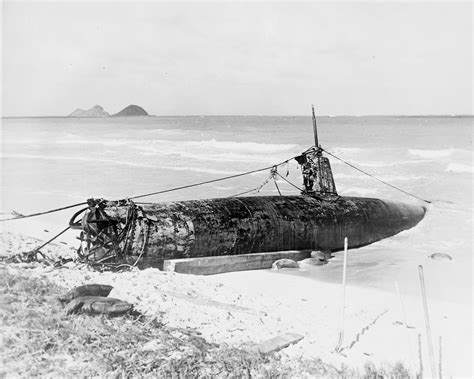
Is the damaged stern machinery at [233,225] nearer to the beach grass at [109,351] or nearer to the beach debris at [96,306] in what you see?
the beach debris at [96,306]

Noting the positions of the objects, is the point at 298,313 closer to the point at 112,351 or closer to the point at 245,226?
the point at 112,351

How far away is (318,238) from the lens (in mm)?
10086

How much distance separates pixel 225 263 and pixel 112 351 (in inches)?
149

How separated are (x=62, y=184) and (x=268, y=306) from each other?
14.9m

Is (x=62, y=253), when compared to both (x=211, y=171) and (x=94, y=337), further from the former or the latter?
(x=211, y=171)

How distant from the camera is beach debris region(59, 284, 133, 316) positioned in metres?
5.36

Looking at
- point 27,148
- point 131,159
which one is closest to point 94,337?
point 131,159

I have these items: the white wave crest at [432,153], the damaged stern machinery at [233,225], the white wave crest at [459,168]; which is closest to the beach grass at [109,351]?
the damaged stern machinery at [233,225]

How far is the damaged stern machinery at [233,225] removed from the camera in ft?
25.0

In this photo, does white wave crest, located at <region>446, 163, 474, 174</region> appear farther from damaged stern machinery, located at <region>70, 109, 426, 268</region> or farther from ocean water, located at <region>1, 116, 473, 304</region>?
damaged stern machinery, located at <region>70, 109, 426, 268</region>

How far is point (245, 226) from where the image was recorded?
29.3 ft

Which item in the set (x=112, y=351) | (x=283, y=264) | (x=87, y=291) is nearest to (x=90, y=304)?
(x=87, y=291)

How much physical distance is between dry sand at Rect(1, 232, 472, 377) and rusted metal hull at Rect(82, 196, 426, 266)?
58cm

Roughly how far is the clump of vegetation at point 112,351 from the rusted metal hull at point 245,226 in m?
2.51
